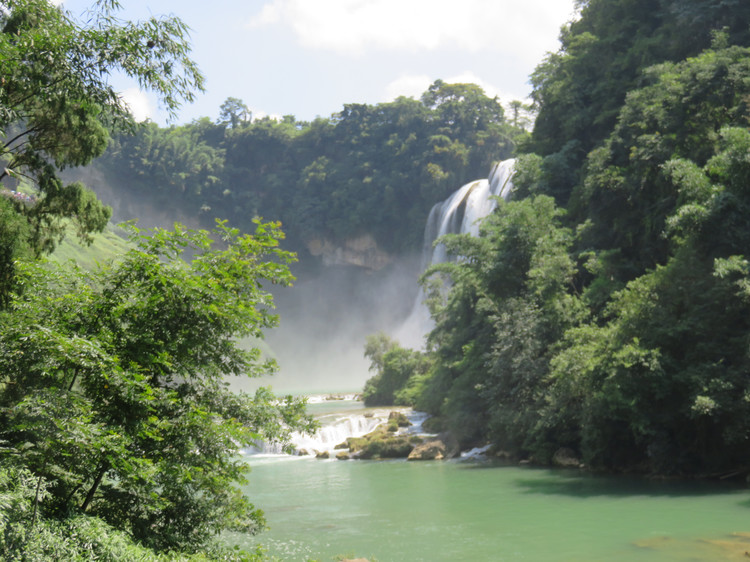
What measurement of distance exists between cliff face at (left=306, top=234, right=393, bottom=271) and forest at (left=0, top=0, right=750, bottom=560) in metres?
26.7

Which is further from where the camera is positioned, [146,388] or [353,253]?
[353,253]

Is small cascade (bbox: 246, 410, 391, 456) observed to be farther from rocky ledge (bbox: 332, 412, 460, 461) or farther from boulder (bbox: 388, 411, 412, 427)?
rocky ledge (bbox: 332, 412, 460, 461)

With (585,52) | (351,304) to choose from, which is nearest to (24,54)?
(585,52)

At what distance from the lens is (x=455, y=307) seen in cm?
2783

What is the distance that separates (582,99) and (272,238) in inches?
1001

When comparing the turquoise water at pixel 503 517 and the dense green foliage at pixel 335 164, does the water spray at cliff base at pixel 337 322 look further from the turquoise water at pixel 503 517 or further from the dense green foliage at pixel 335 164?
the turquoise water at pixel 503 517

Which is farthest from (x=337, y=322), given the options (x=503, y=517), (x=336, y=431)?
(x=503, y=517)

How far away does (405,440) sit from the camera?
78.7ft

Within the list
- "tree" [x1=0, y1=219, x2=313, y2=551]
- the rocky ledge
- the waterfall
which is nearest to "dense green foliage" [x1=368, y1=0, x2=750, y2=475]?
the rocky ledge

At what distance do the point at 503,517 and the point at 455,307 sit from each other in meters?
14.8

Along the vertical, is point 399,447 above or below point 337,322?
below

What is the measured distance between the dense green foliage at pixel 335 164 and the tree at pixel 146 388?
185 ft

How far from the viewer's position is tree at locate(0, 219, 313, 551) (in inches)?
218

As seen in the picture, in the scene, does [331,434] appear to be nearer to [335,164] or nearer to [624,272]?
[624,272]
